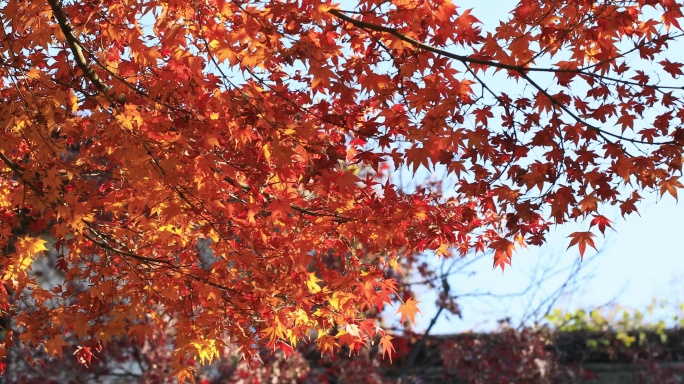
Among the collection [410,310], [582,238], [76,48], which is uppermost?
[76,48]

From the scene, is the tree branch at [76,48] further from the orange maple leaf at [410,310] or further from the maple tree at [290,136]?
the orange maple leaf at [410,310]

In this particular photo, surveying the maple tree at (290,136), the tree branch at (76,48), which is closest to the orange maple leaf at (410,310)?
the maple tree at (290,136)

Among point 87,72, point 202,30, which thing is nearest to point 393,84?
point 202,30

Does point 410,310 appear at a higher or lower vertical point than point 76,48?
lower

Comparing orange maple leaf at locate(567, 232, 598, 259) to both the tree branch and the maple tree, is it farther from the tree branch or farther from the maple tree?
the tree branch

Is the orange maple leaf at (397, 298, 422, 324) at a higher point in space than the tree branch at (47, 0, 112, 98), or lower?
lower

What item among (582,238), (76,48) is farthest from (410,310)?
(76,48)

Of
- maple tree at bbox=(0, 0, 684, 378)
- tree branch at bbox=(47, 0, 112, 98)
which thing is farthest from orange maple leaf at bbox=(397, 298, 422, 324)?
tree branch at bbox=(47, 0, 112, 98)

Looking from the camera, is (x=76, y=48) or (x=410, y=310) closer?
(x=76, y=48)

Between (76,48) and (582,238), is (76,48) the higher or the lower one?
the higher one

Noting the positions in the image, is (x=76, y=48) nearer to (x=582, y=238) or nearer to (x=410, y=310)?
(x=410, y=310)

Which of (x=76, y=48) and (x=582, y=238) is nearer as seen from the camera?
(x=582, y=238)

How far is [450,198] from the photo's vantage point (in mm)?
5891

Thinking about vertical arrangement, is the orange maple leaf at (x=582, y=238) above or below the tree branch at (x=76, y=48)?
below
